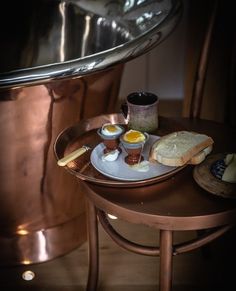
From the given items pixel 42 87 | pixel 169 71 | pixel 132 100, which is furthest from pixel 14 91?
pixel 169 71

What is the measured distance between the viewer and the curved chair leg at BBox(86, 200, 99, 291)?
0.94m

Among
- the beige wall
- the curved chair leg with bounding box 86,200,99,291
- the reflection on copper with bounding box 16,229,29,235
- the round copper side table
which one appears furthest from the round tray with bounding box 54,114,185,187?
the beige wall

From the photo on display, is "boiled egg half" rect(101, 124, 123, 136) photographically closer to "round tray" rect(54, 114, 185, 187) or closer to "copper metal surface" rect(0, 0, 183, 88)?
"round tray" rect(54, 114, 185, 187)

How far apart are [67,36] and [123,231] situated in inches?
24.0

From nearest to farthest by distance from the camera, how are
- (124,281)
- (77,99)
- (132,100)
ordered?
1. (132,100)
2. (77,99)
3. (124,281)

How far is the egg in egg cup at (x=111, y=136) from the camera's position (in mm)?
855

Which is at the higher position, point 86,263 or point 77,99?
point 77,99

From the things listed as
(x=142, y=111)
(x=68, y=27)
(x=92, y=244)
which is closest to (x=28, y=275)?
(x=92, y=244)

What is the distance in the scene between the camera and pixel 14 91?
95 cm

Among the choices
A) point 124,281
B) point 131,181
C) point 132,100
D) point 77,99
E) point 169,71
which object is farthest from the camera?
point 169,71

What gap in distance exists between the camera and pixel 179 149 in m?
0.83

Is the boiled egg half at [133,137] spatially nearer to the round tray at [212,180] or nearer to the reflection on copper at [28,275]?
the round tray at [212,180]

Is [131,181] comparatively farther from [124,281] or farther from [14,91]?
[124,281]

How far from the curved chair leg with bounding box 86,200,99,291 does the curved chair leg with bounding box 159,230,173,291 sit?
0.19 m
